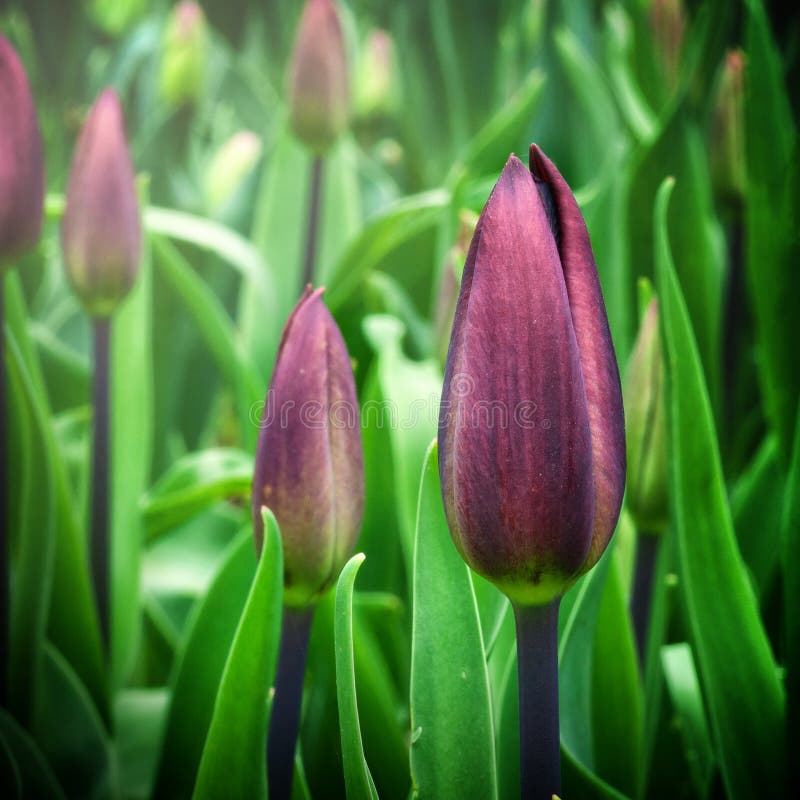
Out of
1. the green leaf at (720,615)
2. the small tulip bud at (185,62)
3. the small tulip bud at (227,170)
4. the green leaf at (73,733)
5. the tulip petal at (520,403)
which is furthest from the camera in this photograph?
the small tulip bud at (185,62)

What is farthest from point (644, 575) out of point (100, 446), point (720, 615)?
point (100, 446)

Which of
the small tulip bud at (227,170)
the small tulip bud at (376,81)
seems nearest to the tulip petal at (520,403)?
the small tulip bud at (227,170)

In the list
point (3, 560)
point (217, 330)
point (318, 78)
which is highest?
point (318, 78)

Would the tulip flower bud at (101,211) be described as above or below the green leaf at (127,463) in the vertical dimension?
above

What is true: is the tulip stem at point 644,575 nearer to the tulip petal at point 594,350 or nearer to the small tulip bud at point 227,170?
the tulip petal at point 594,350

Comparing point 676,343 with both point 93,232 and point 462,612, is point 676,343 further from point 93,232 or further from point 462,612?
point 93,232

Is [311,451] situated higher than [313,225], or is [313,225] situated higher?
[313,225]

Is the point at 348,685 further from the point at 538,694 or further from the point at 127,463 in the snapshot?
the point at 127,463
